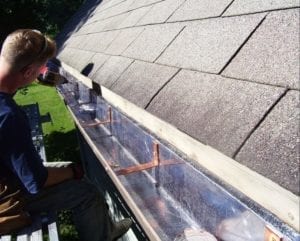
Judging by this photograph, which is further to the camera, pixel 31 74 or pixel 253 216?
pixel 31 74


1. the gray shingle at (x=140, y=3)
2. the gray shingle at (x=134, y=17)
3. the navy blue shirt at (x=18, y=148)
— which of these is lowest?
the navy blue shirt at (x=18, y=148)

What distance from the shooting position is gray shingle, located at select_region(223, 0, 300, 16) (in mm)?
1603

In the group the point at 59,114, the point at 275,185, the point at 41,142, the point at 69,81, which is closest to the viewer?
the point at 275,185

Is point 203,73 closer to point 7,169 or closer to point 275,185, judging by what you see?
point 275,185

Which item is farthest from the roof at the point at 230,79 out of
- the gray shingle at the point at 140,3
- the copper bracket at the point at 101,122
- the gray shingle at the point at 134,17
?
the copper bracket at the point at 101,122

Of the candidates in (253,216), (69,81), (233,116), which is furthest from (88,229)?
(69,81)

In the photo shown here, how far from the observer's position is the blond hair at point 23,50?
233 centimetres

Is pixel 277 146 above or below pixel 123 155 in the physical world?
above

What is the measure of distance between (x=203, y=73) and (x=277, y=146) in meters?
0.69

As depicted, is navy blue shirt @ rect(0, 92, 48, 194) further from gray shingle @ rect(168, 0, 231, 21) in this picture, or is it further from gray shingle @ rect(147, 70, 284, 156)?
gray shingle @ rect(168, 0, 231, 21)

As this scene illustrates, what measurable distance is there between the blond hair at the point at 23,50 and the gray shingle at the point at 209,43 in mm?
740

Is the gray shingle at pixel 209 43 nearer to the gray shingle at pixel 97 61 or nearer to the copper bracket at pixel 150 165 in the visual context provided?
the copper bracket at pixel 150 165

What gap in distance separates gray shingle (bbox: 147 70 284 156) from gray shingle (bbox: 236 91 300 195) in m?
0.05

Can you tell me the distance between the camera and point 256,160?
109 cm
